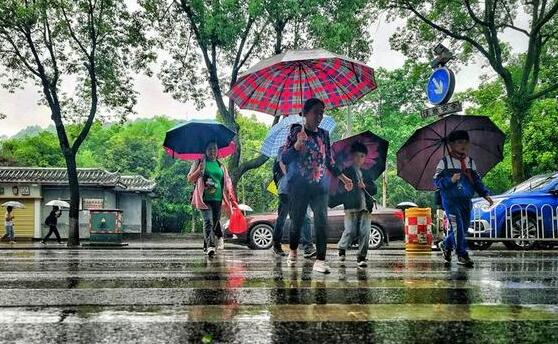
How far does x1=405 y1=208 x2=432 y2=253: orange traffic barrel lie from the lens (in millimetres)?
14586

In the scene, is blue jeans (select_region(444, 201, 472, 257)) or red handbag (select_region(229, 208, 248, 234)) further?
red handbag (select_region(229, 208, 248, 234))

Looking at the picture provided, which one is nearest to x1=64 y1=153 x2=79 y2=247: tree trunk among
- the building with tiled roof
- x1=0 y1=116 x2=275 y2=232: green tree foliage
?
the building with tiled roof

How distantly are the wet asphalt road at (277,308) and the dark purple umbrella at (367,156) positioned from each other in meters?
1.70

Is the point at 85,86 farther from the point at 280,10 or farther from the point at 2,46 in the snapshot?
the point at 280,10

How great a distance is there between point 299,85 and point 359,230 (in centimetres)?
250

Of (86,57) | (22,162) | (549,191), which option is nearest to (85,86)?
(86,57)

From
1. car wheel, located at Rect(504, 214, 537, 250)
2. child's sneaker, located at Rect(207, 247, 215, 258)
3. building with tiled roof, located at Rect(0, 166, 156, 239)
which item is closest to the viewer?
child's sneaker, located at Rect(207, 247, 215, 258)

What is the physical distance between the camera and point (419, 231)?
48.2 ft

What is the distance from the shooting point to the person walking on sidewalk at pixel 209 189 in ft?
31.3

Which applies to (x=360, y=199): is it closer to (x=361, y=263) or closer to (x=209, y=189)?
(x=361, y=263)

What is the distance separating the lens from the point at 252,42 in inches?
987

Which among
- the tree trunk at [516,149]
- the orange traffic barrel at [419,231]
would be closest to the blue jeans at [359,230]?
the orange traffic barrel at [419,231]

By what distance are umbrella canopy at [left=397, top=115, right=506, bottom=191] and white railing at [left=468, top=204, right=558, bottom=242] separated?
630 centimetres

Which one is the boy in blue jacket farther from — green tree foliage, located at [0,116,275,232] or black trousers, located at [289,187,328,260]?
green tree foliage, located at [0,116,275,232]
